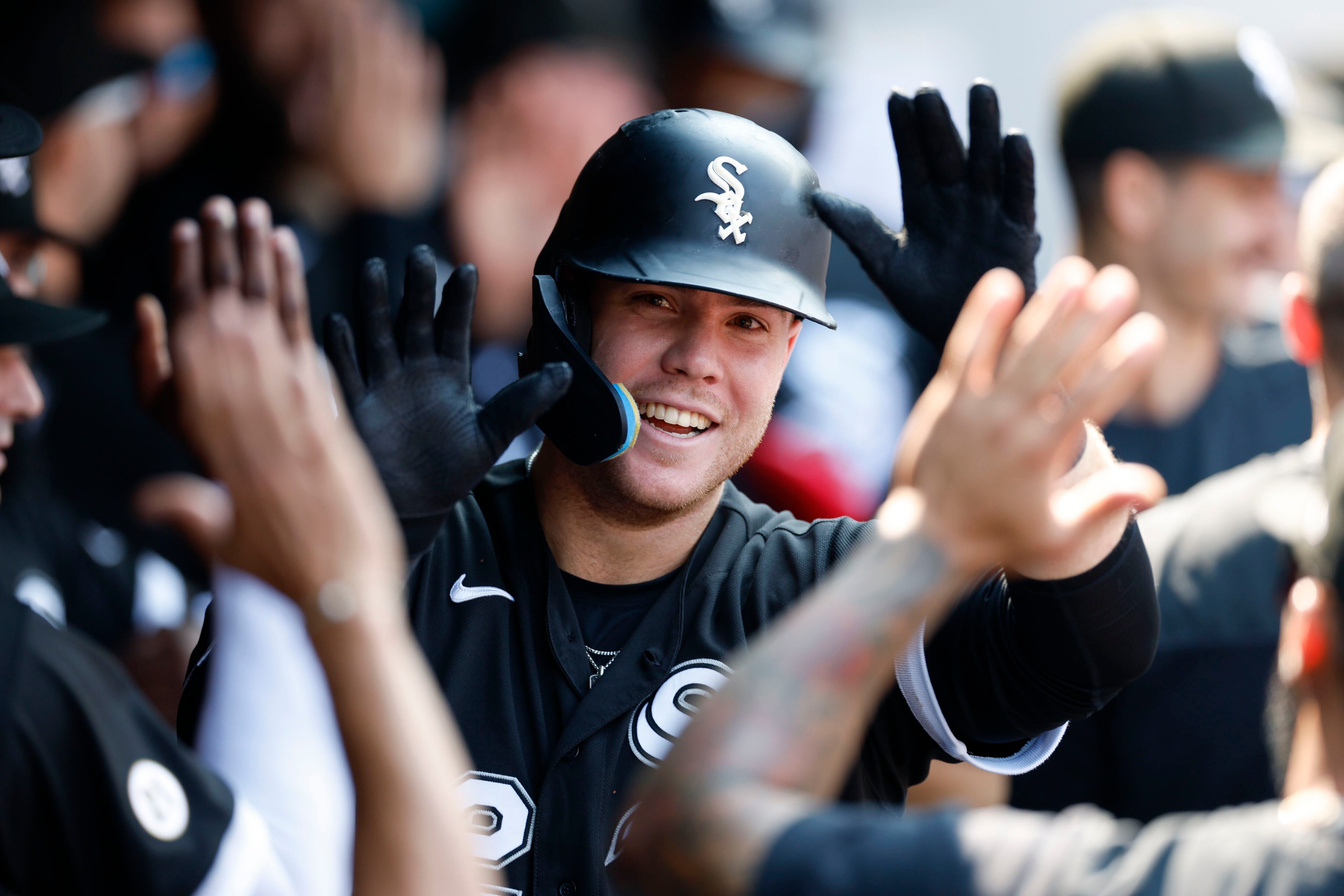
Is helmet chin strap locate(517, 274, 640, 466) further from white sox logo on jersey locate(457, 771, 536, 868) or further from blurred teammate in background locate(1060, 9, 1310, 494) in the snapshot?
blurred teammate in background locate(1060, 9, 1310, 494)

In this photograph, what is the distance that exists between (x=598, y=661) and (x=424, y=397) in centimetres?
56

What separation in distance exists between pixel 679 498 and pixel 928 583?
1067 millimetres

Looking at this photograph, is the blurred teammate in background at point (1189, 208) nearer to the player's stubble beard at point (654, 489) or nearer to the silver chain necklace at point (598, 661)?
the player's stubble beard at point (654, 489)

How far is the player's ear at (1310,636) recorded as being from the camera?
1539 mm

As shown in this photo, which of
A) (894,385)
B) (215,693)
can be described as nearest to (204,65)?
(894,385)

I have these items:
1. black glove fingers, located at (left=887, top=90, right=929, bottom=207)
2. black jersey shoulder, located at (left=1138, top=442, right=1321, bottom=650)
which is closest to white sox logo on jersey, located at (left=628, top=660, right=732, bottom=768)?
black glove fingers, located at (left=887, top=90, right=929, bottom=207)

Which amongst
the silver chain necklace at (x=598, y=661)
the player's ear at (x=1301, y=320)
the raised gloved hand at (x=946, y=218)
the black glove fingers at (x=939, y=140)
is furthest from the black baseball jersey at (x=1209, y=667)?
the silver chain necklace at (x=598, y=661)

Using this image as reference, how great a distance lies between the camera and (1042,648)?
2252 millimetres

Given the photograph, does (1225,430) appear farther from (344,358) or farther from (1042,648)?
(344,358)

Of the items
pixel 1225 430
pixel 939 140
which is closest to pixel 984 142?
pixel 939 140

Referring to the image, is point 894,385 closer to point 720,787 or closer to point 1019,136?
point 1019,136

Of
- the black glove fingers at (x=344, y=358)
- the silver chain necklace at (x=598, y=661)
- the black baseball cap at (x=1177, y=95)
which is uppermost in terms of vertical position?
the black baseball cap at (x=1177, y=95)

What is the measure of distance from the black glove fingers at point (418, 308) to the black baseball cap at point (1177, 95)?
2.86 meters

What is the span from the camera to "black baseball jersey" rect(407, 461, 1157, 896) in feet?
7.36
